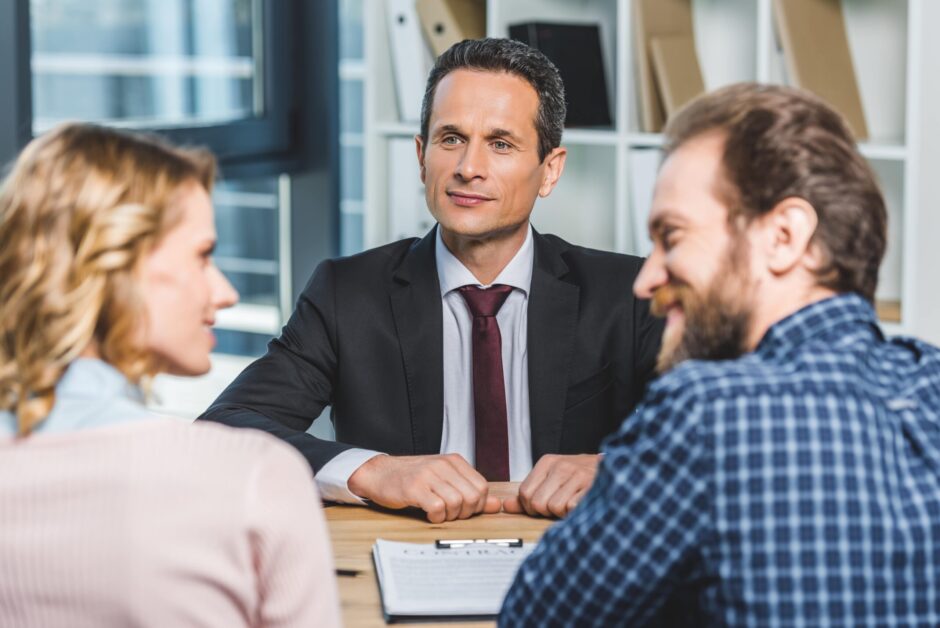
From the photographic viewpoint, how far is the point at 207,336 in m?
1.17

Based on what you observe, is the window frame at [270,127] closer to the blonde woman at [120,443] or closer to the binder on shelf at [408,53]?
the binder on shelf at [408,53]

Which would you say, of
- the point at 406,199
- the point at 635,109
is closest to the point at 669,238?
the point at 635,109

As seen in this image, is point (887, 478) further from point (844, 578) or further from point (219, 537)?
point (219, 537)

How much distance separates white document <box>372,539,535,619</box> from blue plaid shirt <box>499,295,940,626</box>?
0.98 ft

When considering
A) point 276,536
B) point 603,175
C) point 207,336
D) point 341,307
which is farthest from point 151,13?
point 276,536

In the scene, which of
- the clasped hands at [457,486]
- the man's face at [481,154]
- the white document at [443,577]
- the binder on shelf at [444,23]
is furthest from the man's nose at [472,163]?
the binder on shelf at [444,23]

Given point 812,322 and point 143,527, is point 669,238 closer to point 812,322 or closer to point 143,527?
point 812,322

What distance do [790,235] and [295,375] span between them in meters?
1.17

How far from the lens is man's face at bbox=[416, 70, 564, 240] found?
6.87 ft

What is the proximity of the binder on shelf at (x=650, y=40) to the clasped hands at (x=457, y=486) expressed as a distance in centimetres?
141

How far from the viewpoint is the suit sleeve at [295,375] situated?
79.0 inches

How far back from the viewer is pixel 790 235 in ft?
3.61

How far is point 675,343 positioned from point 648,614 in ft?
0.87

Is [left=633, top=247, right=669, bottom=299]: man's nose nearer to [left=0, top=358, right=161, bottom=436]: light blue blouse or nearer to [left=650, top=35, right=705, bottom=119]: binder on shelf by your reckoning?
[left=0, top=358, right=161, bottom=436]: light blue blouse
